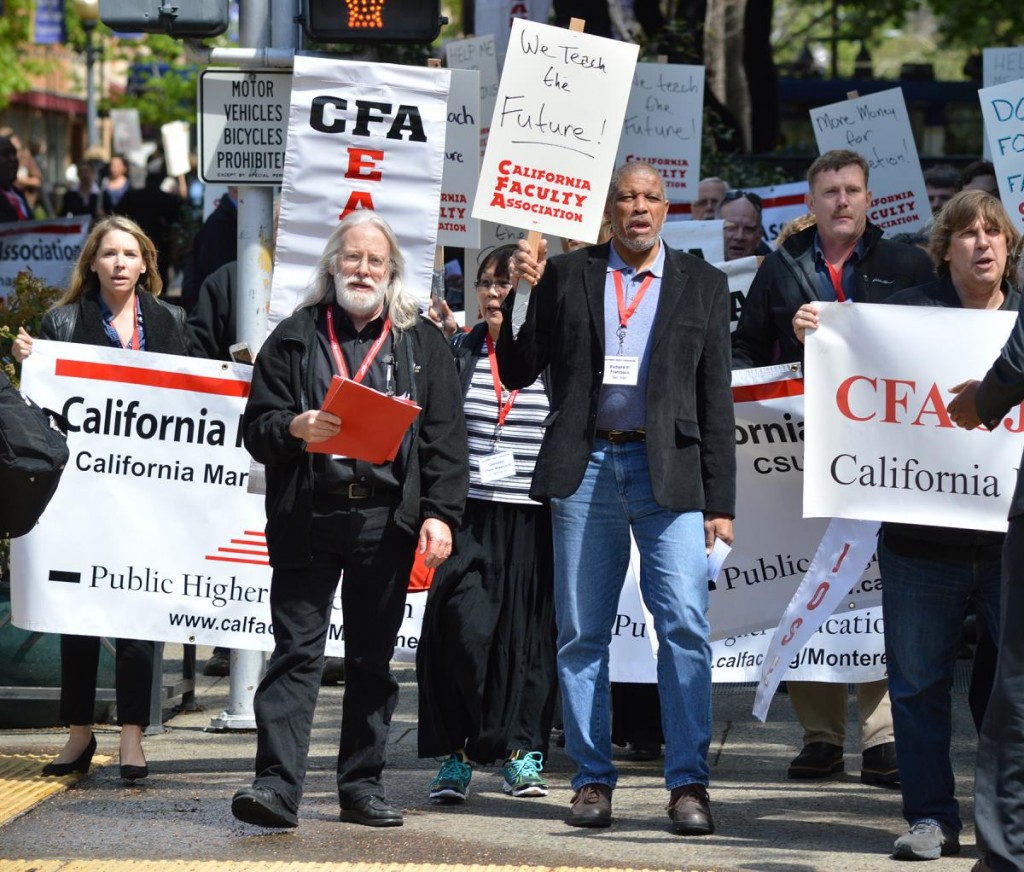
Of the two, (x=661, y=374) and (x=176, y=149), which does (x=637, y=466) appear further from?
(x=176, y=149)

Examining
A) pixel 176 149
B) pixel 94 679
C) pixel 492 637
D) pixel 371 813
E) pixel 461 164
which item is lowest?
pixel 371 813

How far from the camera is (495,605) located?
7281mm

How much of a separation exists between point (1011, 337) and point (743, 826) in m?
2.06

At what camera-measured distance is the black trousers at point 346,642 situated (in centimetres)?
638

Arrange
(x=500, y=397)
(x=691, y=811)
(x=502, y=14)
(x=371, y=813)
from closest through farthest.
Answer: (x=691, y=811) → (x=371, y=813) → (x=500, y=397) → (x=502, y=14)

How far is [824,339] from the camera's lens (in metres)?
6.71

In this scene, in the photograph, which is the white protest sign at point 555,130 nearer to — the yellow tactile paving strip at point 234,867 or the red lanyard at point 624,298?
the red lanyard at point 624,298

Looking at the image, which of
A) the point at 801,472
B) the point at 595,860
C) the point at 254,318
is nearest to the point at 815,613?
the point at 801,472

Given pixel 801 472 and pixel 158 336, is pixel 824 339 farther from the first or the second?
pixel 158 336

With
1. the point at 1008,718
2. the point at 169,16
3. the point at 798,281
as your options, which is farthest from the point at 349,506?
the point at 169,16

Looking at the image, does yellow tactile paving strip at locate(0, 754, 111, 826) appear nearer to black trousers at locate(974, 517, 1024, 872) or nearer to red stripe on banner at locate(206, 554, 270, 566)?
red stripe on banner at locate(206, 554, 270, 566)

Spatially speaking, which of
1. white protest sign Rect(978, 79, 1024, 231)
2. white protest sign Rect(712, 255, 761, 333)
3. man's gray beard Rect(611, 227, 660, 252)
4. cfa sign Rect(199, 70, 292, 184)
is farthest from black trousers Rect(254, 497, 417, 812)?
white protest sign Rect(978, 79, 1024, 231)

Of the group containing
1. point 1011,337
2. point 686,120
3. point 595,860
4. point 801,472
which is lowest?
point 595,860

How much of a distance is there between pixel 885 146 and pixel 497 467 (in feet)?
16.4
